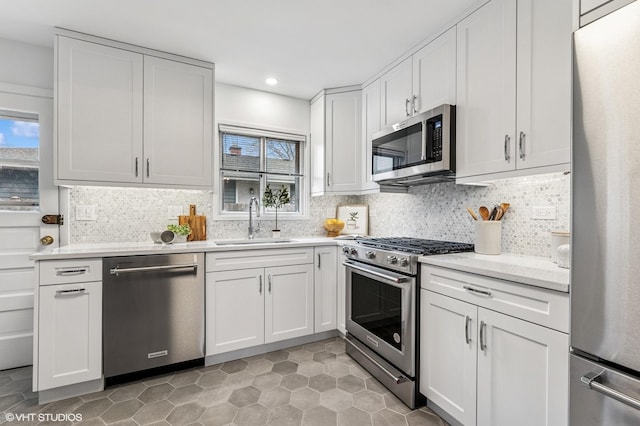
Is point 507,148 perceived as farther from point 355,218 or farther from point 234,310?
point 234,310

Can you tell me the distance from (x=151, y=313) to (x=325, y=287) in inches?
58.0

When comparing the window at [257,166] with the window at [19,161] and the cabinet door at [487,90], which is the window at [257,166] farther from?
the cabinet door at [487,90]

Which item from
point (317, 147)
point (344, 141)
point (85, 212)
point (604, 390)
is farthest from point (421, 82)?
point (85, 212)

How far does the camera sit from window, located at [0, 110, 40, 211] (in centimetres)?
241

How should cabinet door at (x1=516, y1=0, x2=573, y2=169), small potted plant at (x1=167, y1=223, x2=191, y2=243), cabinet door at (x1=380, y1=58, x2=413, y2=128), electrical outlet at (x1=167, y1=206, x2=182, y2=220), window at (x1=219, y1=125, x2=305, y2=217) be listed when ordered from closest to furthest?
1. cabinet door at (x1=516, y1=0, x2=573, y2=169)
2. cabinet door at (x1=380, y1=58, x2=413, y2=128)
3. small potted plant at (x1=167, y1=223, x2=191, y2=243)
4. electrical outlet at (x1=167, y1=206, x2=182, y2=220)
5. window at (x1=219, y1=125, x2=305, y2=217)

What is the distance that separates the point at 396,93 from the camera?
8.64ft

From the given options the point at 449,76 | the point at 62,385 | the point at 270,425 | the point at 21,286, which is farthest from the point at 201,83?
the point at 270,425

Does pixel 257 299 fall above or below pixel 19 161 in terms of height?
below

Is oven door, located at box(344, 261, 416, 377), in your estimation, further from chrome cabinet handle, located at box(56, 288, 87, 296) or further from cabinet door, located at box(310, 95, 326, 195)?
chrome cabinet handle, located at box(56, 288, 87, 296)

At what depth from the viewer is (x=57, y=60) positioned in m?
2.19

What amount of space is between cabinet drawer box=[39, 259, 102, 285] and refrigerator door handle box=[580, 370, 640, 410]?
265 centimetres

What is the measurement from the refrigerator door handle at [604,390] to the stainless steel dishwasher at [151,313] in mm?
2298

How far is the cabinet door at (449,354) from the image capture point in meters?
1.61

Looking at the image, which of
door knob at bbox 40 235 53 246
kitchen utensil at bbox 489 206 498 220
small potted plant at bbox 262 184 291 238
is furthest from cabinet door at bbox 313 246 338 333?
door knob at bbox 40 235 53 246
